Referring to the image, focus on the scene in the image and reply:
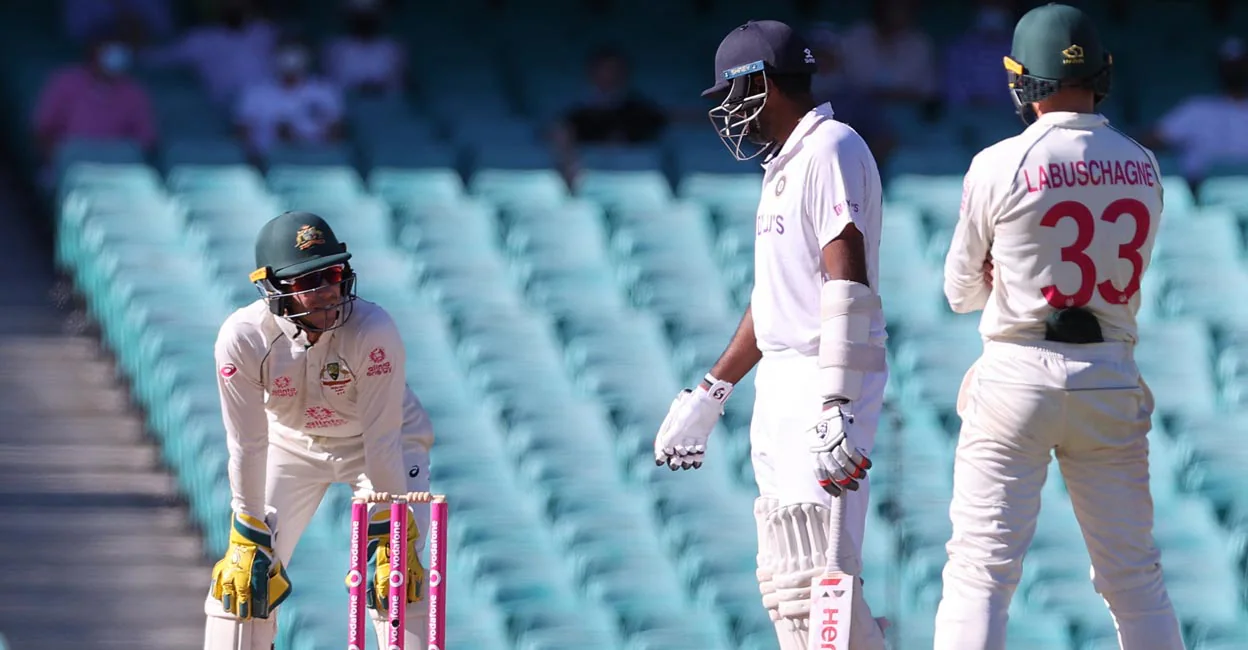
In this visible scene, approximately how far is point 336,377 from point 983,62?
764 cm

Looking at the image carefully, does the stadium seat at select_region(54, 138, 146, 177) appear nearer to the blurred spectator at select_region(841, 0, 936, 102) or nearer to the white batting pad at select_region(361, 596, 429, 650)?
the blurred spectator at select_region(841, 0, 936, 102)

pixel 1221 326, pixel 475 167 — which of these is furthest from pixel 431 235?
pixel 1221 326

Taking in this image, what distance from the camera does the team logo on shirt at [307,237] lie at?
530 cm

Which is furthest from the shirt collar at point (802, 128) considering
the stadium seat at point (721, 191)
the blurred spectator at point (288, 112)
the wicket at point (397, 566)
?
the blurred spectator at point (288, 112)

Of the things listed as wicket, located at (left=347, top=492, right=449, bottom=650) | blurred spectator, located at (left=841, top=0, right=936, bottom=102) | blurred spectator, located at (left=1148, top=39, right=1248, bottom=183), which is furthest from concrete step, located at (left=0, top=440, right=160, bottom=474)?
blurred spectator, located at (left=1148, top=39, right=1248, bottom=183)

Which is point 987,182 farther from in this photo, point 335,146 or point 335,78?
point 335,78

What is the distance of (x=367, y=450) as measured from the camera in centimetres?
546

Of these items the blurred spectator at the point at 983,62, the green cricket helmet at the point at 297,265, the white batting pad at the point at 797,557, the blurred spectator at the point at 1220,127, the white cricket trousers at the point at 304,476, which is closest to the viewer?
the white batting pad at the point at 797,557

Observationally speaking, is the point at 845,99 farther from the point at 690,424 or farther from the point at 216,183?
the point at 690,424

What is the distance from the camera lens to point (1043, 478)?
Answer: 15.7 feet

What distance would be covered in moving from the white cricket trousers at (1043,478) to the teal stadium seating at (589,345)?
4.90 feet

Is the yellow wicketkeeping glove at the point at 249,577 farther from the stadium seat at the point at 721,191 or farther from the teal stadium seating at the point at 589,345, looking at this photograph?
the stadium seat at the point at 721,191

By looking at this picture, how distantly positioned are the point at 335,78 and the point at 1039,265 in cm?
765

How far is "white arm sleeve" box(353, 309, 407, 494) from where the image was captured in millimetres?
5430
